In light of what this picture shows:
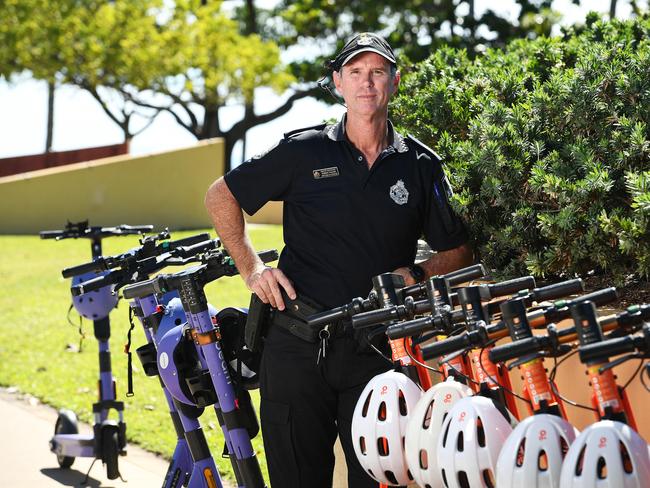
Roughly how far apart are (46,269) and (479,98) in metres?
14.6

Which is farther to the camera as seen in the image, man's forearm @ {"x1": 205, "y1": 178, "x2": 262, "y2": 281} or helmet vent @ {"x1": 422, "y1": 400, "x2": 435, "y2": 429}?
man's forearm @ {"x1": 205, "y1": 178, "x2": 262, "y2": 281}

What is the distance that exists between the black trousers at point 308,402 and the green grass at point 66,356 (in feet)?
8.59

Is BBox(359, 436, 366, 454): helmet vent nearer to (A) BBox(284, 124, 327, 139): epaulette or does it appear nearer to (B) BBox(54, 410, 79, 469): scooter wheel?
(A) BBox(284, 124, 327, 139): epaulette

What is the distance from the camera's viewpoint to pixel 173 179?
90.1 ft

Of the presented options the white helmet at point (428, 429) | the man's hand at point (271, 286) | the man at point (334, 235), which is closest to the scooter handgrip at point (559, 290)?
the white helmet at point (428, 429)

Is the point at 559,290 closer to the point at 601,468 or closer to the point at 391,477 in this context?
the point at 601,468

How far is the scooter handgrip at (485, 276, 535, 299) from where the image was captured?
355cm

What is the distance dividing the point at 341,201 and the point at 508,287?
1.10 metres

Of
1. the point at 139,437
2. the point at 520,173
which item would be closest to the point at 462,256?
the point at 520,173

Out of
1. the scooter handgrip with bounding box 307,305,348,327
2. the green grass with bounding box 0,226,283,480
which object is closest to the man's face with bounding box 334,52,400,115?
the scooter handgrip with bounding box 307,305,348,327

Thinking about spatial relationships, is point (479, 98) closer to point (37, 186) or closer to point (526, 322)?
point (526, 322)

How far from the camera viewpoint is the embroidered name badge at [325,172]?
4.51 metres

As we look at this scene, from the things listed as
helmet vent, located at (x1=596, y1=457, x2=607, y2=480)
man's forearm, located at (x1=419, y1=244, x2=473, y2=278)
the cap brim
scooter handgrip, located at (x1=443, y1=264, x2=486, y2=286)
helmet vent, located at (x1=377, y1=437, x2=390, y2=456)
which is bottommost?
helmet vent, located at (x1=596, y1=457, x2=607, y2=480)

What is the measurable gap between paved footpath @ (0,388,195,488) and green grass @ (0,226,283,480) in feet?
0.57
